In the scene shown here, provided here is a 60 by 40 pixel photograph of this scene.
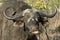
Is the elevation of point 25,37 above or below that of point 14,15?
below

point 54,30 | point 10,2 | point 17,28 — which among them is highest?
point 10,2

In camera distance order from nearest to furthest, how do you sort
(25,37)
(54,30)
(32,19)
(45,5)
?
(32,19)
(25,37)
(54,30)
(45,5)

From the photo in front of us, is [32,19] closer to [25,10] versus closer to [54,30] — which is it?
[25,10]

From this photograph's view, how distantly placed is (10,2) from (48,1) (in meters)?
5.49

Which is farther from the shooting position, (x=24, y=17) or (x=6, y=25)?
(x=6, y=25)

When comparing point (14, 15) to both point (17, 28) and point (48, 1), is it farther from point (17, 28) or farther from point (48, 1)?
point (48, 1)

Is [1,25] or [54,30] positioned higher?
[1,25]

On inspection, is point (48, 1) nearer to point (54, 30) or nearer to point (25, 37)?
point (54, 30)

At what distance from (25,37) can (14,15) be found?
76 cm

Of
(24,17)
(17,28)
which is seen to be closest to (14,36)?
(17,28)

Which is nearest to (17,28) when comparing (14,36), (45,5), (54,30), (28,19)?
(14,36)

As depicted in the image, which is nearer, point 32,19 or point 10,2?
point 32,19

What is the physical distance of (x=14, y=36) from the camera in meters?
10.2

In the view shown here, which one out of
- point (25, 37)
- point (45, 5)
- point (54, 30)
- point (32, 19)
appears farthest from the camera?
point (45, 5)
